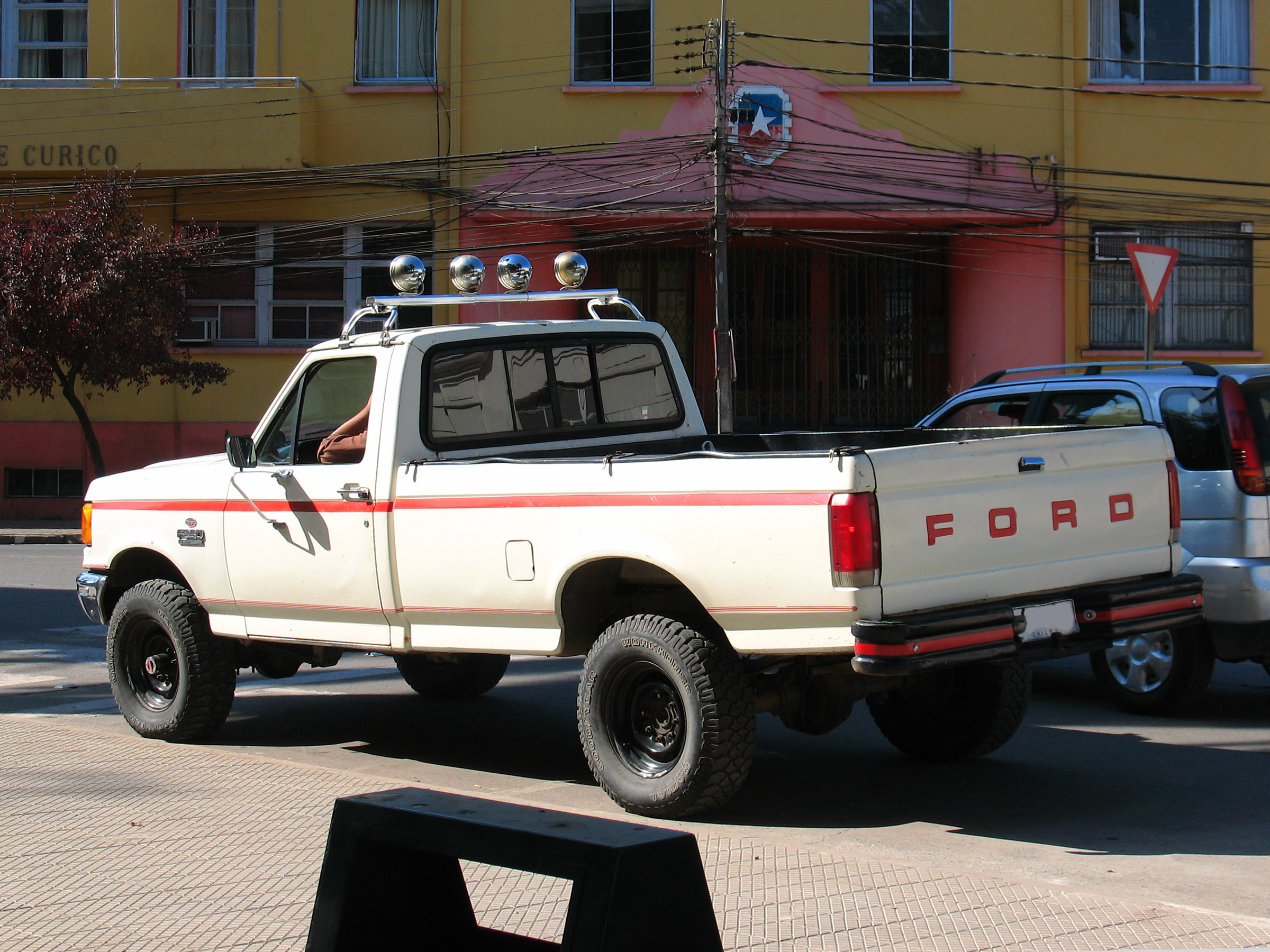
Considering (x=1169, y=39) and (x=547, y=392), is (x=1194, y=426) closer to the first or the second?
(x=547, y=392)

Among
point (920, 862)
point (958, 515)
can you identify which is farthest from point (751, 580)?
A: point (920, 862)

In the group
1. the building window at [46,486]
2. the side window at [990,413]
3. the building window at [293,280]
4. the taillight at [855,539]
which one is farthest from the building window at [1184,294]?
the taillight at [855,539]

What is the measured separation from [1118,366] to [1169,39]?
15602 mm

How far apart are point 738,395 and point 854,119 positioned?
4396 mm

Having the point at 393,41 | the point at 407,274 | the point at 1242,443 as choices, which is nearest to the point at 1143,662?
the point at 1242,443

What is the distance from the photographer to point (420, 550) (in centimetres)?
605

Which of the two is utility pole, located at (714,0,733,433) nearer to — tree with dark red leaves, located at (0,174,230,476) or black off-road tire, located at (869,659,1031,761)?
tree with dark red leaves, located at (0,174,230,476)

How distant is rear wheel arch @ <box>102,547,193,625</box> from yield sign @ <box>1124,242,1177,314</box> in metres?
8.26

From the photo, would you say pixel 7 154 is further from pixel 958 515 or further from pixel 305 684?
pixel 958 515

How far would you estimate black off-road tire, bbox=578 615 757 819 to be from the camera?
5215mm

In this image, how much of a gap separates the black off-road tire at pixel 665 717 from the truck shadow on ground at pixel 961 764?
0.83 feet

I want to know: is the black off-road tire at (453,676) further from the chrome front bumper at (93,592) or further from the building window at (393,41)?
the building window at (393,41)

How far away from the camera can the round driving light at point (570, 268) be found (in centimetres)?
723

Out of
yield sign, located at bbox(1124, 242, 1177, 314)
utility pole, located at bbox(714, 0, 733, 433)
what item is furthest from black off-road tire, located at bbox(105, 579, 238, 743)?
utility pole, located at bbox(714, 0, 733, 433)
